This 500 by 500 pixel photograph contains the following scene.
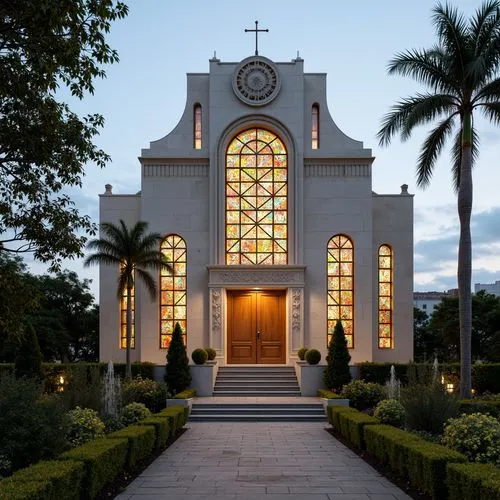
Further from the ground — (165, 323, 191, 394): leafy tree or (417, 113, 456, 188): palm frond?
(417, 113, 456, 188): palm frond

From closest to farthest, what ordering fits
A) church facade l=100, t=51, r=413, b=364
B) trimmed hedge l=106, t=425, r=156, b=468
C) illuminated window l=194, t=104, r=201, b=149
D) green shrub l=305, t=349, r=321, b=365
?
trimmed hedge l=106, t=425, r=156, b=468
green shrub l=305, t=349, r=321, b=365
church facade l=100, t=51, r=413, b=364
illuminated window l=194, t=104, r=201, b=149

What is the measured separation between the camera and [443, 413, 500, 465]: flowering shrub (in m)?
10.0

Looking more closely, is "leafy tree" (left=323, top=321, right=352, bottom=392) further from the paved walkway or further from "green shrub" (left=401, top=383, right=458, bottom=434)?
"green shrub" (left=401, top=383, right=458, bottom=434)

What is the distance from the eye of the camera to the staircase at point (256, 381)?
928 inches

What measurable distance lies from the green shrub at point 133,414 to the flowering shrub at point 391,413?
16.9 ft

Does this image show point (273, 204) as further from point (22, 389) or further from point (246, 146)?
point (22, 389)

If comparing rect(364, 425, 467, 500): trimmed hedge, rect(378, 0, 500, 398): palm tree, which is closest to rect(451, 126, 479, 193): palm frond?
rect(378, 0, 500, 398): palm tree

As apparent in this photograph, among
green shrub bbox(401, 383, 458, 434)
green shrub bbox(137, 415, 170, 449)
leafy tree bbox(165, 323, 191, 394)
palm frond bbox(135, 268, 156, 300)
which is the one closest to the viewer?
green shrub bbox(401, 383, 458, 434)

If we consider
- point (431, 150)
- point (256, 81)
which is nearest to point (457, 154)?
point (431, 150)

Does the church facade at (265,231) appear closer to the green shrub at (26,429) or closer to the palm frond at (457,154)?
the palm frond at (457,154)

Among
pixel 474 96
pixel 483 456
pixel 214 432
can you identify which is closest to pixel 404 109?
pixel 474 96

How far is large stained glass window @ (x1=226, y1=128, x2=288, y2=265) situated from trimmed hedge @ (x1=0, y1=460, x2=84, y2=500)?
18603 millimetres

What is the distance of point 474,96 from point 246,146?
10784mm

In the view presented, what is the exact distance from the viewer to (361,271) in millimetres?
26875
